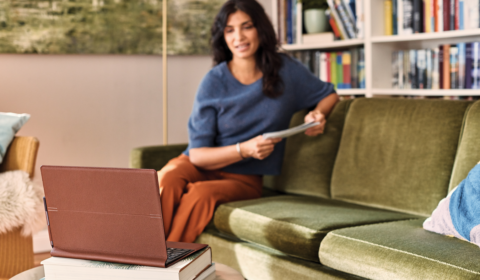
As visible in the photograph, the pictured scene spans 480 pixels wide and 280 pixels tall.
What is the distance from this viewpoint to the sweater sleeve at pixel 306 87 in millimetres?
2293

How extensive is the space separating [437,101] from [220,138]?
2.86ft

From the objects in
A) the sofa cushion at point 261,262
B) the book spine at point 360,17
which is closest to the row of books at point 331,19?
the book spine at point 360,17

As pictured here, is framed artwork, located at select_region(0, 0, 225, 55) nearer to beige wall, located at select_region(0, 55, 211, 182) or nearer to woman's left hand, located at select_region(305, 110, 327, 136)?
beige wall, located at select_region(0, 55, 211, 182)

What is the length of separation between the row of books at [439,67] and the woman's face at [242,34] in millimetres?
967

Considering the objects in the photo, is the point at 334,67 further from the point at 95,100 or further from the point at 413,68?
the point at 95,100

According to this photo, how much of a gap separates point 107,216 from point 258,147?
39.5 inches

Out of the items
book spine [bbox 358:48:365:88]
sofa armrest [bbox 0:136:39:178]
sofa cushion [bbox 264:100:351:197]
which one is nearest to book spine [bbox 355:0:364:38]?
book spine [bbox 358:48:365:88]

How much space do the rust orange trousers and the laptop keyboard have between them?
0.80 metres

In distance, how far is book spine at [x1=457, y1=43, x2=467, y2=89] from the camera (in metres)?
2.53

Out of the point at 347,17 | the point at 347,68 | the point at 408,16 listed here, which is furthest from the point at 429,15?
the point at 347,68

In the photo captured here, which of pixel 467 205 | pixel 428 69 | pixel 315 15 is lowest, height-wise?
pixel 467 205

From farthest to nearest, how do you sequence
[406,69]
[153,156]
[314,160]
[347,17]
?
[347,17] → [406,69] → [153,156] → [314,160]

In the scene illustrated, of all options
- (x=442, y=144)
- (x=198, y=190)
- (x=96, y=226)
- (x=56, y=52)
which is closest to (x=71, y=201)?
(x=96, y=226)

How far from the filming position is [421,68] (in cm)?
273
